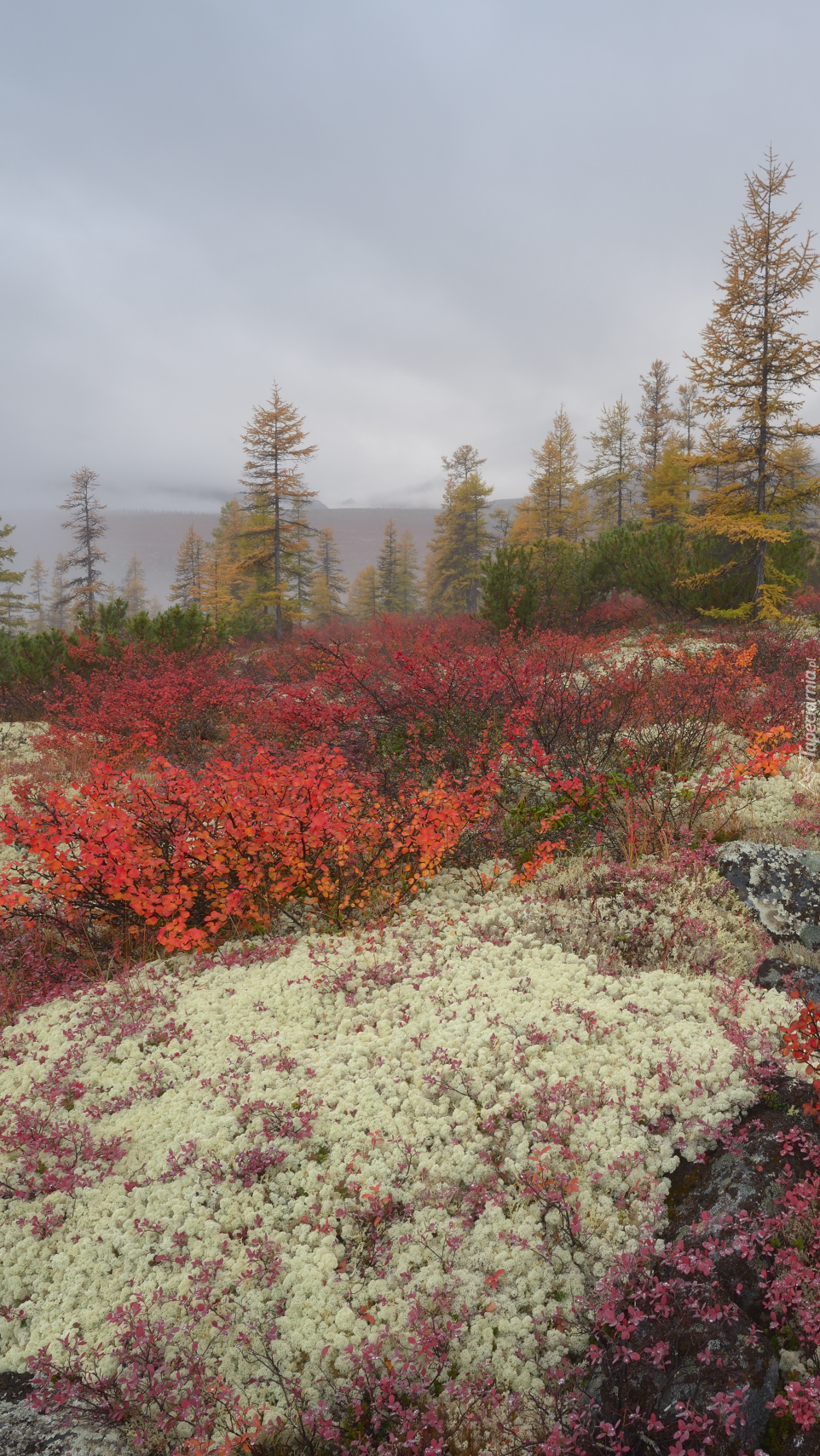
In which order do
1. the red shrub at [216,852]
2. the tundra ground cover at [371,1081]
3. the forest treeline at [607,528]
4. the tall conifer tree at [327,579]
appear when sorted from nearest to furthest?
the tundra ground cover at [371,1081]
the red shrub at [216,852]
the forest treeline at [607,528]
the tall conifer tree at [327,579]

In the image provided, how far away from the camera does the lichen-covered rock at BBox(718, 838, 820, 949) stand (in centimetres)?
507

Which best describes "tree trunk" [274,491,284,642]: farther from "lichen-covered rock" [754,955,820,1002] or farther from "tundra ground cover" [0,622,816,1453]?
"lichen-covered rock" [754,955,820,1002]

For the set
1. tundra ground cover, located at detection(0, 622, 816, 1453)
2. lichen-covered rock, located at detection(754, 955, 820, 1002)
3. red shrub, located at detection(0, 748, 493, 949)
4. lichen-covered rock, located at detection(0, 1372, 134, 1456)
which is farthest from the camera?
red shrub, located at detection(0, 748, 493, 949)

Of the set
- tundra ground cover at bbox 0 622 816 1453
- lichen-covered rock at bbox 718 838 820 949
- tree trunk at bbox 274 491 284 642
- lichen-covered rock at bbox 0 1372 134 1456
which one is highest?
tree trunk at bbox 274 491 284 642

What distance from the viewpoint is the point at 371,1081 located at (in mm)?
3883

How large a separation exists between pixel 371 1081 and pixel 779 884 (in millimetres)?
3770

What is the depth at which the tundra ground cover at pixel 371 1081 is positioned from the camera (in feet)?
8.71

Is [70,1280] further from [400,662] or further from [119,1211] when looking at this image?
[400,662]

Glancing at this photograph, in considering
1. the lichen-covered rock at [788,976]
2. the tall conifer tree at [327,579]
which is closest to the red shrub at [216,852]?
the lichen-covered rock at [788,976]

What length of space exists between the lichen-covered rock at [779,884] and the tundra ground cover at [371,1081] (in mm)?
227

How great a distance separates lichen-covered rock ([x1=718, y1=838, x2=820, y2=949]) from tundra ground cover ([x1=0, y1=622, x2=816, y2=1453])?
0.74ft

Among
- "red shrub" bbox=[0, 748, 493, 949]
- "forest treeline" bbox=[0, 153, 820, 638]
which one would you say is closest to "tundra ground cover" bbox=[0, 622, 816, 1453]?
"red shrub" bbox=[0, 748, 493, 949]

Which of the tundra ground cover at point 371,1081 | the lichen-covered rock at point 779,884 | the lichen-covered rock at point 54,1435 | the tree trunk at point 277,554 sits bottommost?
the lichen-covered rock at point 54,1435

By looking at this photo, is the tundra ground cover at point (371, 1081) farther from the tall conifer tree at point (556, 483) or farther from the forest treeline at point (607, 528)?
the tall conifer tree at point (556, 483)
